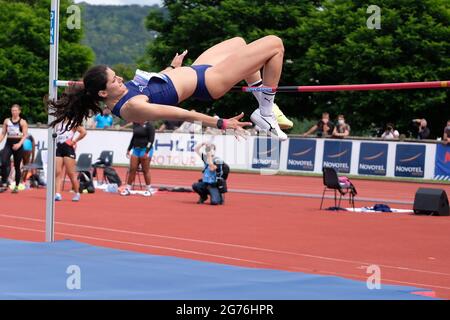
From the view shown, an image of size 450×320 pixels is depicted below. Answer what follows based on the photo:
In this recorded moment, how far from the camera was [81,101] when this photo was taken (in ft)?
22.1

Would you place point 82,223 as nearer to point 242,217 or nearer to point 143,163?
point 242,217

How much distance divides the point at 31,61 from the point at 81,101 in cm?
3174

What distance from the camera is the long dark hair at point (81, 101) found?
6523 mm

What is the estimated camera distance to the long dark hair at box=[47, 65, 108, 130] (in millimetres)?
6523

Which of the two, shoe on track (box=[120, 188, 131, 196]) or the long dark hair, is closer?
the long dark hair

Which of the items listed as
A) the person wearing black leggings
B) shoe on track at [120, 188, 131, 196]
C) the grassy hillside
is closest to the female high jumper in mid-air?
the person wearing black leggings

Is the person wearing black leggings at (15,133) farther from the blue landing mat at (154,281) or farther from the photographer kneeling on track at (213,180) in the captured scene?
the blue landing mat at (154,281)

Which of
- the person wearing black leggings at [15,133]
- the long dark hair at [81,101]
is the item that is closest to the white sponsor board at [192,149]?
the person wearing black leggings at [15,133]

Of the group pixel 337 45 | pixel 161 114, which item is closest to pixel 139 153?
pixel 161 114

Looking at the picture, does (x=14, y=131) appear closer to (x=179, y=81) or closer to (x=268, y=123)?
(x=268, y=123)

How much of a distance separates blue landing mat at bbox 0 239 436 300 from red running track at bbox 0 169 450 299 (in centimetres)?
76

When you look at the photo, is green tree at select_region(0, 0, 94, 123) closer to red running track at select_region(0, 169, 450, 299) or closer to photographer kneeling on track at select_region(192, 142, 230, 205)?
red running track at select_region(0, 169, 450, 299)

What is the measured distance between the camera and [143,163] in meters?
16.0

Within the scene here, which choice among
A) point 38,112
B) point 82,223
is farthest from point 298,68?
point 82,223
